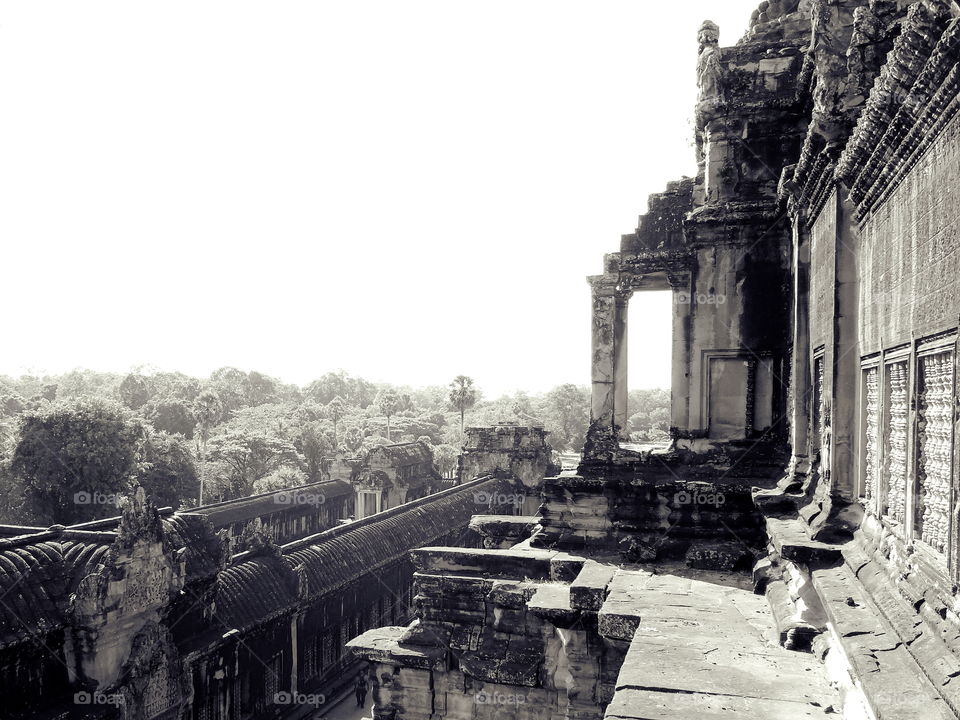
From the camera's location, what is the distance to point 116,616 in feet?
31.7

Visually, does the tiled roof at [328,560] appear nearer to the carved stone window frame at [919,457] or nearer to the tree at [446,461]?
the carved stone window frame at [919,457]

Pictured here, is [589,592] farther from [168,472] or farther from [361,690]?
[168,472]

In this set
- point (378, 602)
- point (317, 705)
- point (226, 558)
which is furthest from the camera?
point (378, 602)

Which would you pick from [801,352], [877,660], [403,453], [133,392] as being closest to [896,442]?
[877,660]

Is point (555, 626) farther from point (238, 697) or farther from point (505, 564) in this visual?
point (238, 697)

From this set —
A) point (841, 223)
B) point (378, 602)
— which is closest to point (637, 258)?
point (841, 223)

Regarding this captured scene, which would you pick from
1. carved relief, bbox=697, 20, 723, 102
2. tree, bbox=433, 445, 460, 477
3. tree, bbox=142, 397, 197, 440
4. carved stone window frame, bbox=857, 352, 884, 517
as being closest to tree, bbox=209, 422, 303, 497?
tree, bbox=433, 445, 460, 477

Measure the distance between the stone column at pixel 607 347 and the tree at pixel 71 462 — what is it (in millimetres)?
23117

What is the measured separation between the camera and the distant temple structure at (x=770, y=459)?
400cm

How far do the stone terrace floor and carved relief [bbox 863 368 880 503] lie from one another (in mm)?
→ 1429

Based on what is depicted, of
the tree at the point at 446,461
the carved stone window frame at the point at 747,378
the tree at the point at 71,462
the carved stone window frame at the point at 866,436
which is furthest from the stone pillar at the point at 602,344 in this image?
the tree at the point at 446,461

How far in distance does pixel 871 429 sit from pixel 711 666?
2378 millimetres

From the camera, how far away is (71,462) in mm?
27516

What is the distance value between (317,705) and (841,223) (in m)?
A: 13.1
